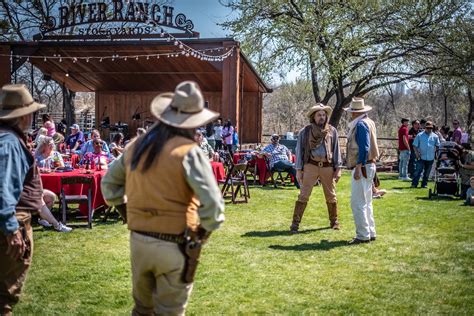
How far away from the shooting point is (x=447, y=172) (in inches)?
535

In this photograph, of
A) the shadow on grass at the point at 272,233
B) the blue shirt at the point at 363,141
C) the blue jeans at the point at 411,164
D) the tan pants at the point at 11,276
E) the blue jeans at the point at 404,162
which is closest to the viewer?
the tan pants at the point at 11,276

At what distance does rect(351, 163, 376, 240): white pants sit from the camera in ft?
24.9

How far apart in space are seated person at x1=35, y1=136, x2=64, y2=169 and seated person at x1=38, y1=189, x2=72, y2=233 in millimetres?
573

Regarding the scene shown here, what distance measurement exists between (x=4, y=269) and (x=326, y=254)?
4.26m

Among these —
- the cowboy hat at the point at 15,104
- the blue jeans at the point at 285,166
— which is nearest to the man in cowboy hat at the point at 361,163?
the cowboy hat at the point at 15,104

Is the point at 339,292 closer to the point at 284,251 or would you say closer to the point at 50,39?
the point at 284,251

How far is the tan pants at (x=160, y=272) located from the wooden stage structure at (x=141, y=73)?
17496 millimetres

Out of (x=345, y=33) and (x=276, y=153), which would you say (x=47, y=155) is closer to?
(x=276, y=153)

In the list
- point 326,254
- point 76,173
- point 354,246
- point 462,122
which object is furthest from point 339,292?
point 462,122

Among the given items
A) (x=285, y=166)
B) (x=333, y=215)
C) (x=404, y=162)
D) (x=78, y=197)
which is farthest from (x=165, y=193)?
(x=404, y=162)

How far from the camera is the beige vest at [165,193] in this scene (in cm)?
313

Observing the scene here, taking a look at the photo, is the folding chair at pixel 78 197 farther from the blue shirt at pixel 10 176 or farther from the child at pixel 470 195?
the child at pixel 470 195

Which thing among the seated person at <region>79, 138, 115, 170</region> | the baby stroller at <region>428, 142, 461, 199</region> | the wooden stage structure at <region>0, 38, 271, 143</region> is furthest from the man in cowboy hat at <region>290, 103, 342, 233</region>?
the wooden stage structure at <region>0, 38, 271, 143</region>

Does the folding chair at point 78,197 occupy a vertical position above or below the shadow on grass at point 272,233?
above
